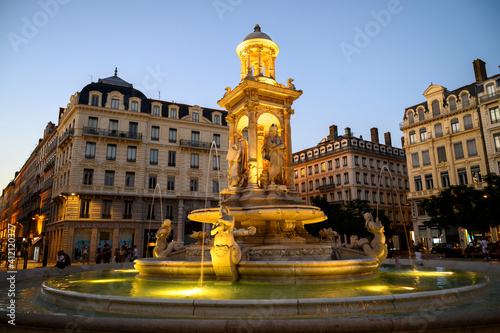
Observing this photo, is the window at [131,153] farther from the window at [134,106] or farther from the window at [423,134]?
the window at [423,134]

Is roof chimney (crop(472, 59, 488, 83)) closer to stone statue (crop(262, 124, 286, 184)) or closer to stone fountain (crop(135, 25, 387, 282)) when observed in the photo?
stone fountain (crop(135, 25, 387, 282))

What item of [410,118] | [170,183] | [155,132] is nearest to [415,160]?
[410,118]

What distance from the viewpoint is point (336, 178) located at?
61906 millimetres

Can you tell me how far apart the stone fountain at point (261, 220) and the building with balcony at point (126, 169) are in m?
23.6

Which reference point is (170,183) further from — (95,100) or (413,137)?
(413,137)

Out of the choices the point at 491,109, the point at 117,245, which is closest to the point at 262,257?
the point at 117,245

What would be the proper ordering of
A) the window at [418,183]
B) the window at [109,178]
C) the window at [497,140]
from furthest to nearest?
the window at [418,183] < the window at [497,140] < the window at [109,178]

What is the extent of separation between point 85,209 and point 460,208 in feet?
124

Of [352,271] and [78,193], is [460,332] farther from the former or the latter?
[78,193]

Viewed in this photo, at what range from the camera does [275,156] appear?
12.9 m

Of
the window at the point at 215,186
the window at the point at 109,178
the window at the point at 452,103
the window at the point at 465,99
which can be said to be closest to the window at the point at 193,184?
the window at the point at 215,186

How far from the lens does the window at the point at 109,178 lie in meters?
39.9

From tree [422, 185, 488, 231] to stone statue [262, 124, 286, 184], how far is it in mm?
23115

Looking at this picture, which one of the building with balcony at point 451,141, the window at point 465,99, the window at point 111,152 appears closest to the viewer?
the window at point 111,152
